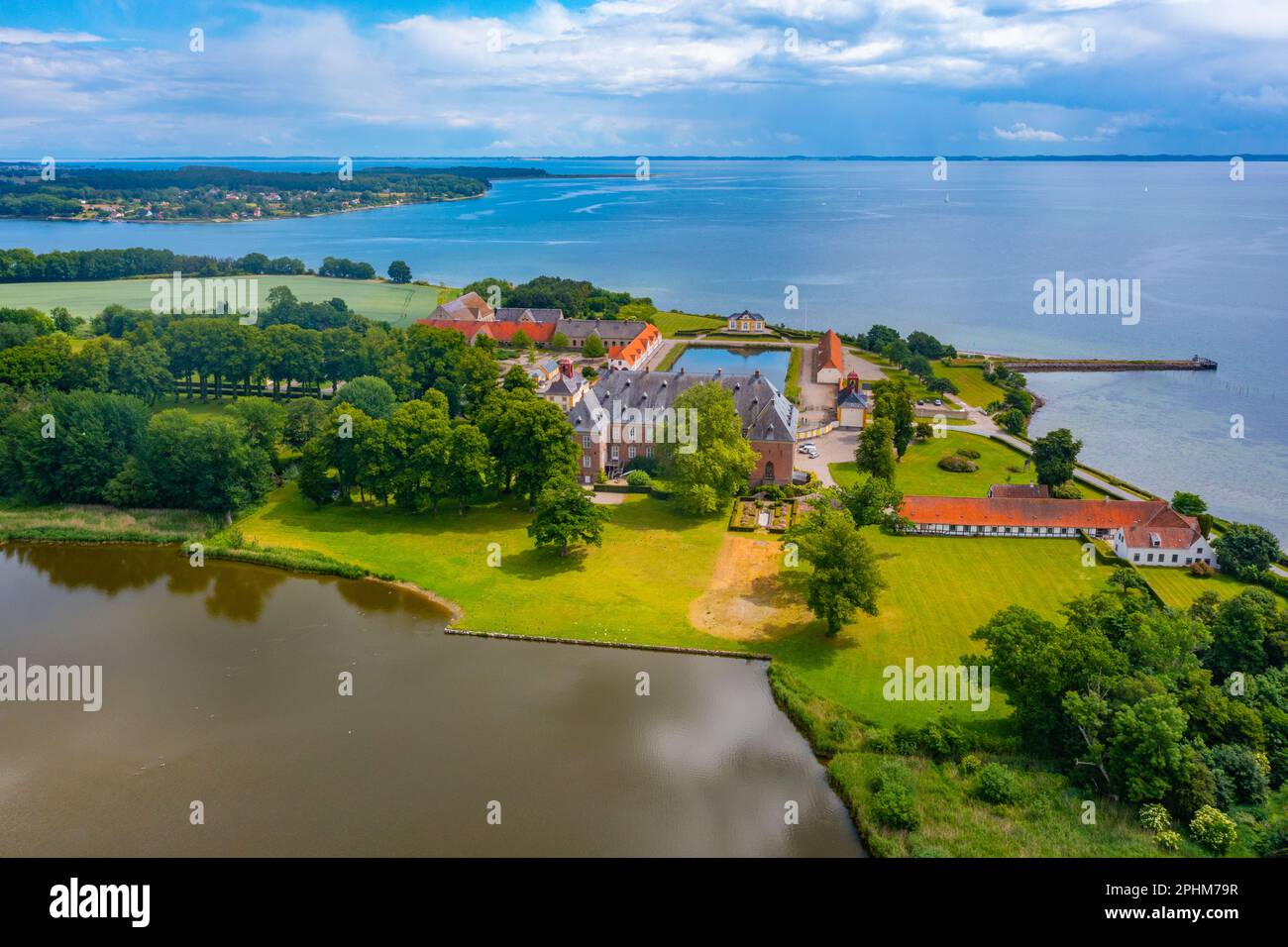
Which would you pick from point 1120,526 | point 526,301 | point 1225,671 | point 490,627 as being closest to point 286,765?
point 490,627

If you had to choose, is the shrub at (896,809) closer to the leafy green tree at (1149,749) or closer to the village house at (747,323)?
the leafy green tree at (1149,749)

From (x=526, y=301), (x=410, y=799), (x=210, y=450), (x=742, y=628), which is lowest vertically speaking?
(x=410, y=799)

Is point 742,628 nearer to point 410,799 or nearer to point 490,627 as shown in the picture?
point 490,627

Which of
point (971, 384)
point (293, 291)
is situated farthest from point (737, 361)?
point (293, 291)

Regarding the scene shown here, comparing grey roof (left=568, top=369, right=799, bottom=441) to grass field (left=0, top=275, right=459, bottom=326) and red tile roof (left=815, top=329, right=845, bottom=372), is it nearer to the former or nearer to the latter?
red tile roof (left=815, top=329, right=845, bottom=372)

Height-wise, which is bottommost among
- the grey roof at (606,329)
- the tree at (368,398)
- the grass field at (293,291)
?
the tree at (368,398)

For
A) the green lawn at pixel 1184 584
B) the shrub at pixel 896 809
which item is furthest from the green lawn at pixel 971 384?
the shrub at pixel 896 809
